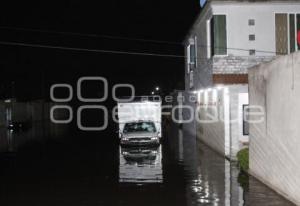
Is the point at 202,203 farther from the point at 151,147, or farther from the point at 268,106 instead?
the point at 151,147

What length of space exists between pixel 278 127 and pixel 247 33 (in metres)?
11.7

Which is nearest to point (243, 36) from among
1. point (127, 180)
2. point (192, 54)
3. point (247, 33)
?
point (247, 33)

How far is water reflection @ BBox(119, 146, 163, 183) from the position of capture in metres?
16.3

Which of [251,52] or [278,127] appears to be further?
[251,52]

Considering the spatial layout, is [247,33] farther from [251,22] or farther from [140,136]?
[140,136]

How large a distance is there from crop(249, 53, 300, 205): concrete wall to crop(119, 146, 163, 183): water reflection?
339 cm

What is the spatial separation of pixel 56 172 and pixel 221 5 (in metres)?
11.7

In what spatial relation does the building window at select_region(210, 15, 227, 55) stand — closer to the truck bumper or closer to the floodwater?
the floodwater

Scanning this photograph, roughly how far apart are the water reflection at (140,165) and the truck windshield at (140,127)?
1157 mm

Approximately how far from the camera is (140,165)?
19.4 meters

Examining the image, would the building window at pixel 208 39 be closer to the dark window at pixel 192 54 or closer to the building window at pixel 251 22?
the building window at pixel 251 22

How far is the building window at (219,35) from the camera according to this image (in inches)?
952

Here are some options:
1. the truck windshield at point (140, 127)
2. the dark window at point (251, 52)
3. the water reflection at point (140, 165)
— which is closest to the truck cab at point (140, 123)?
the truck windshield at point (140, 127)

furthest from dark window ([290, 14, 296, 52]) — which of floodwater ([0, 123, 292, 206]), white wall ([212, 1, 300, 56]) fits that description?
floodwater ([0, 123, 292, 206])
